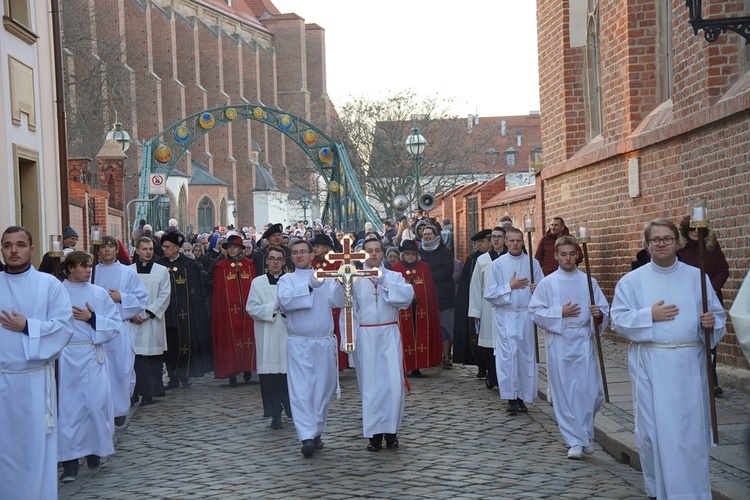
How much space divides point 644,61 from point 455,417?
24.4 feet

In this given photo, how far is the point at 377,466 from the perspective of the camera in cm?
875

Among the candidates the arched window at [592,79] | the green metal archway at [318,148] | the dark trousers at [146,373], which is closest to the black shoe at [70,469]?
the dark trousers at [146,373]

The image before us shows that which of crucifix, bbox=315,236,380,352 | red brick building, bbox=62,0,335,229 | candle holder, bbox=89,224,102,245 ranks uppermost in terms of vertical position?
red brick building, bbox=62,0,335,229

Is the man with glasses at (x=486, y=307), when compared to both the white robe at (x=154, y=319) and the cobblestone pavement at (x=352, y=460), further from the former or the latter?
the white robe at (x=154, y=319)

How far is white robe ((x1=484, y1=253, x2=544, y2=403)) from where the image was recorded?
37.0ft

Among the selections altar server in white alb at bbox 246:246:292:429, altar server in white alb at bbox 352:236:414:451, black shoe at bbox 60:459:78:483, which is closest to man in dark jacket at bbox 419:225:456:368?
altar server in white alb at bbox 246:246:292:429

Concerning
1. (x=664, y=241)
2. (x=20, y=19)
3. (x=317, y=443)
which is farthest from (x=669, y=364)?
(x=20, y=19)

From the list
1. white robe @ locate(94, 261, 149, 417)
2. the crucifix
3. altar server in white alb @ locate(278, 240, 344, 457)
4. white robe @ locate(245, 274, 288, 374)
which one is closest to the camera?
the crucifix

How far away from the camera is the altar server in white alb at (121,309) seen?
1067 cm

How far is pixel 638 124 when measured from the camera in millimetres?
16484

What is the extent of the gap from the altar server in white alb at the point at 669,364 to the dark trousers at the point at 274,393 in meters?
4.37

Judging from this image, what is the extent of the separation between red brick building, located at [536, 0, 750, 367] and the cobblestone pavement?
2.99m

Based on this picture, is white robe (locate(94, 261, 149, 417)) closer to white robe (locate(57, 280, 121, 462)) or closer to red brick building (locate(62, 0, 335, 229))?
white robe (locate(57, 280, 121, 462))

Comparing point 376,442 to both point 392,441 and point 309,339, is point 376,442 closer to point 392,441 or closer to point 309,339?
point 392,441
